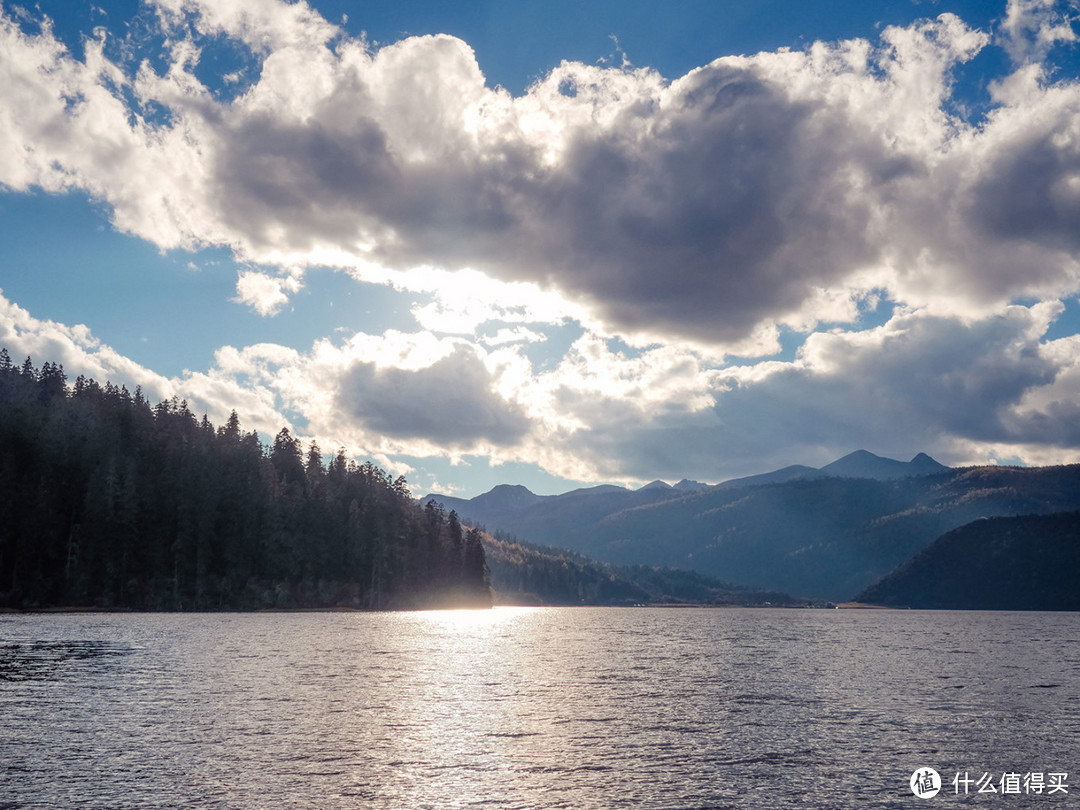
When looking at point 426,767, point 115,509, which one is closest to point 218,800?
point 426,767

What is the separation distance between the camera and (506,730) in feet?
148

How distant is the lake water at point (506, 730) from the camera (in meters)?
30.9

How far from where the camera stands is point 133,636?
111 meters

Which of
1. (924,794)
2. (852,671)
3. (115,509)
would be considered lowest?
(852,671)

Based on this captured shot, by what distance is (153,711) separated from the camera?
48.4 metres

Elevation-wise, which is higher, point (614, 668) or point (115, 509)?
point (115, 509)

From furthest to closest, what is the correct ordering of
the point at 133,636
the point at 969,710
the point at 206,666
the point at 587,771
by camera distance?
the point at 133,636 → the point at 206,666 → the point at 969,710 → the point at 587,771

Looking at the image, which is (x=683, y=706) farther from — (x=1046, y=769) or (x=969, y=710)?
(x=1046, y=769)

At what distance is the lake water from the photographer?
30.9m

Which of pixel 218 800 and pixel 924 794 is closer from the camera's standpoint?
pixel 218 800

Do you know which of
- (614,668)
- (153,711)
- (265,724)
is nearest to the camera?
(265,724)

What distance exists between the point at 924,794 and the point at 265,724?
33569mm

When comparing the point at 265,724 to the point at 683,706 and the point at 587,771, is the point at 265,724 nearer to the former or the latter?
the point at 587,771

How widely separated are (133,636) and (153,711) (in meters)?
72.1
